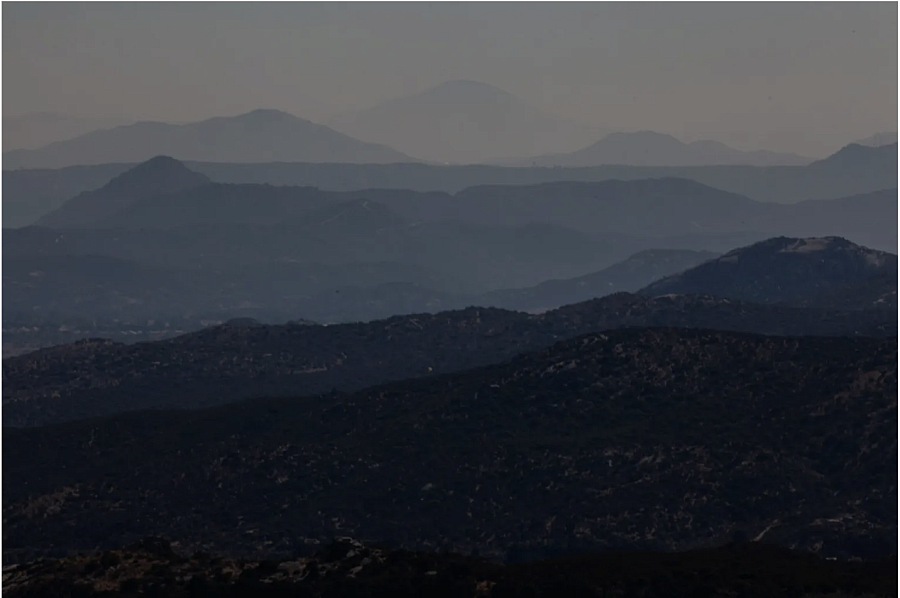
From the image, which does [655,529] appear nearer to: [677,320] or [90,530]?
[90,530]

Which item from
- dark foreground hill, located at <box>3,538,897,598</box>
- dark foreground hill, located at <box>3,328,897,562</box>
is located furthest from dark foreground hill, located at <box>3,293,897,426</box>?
dark foreground hill, located at <box>3,538,897,598</box>

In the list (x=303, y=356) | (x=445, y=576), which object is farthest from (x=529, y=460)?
(x=303, y=356)

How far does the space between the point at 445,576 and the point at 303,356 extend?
430 ft

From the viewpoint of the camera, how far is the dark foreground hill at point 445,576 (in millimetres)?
54750

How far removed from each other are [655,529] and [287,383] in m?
84.9

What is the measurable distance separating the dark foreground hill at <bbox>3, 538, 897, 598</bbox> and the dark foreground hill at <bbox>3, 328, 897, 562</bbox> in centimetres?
2773

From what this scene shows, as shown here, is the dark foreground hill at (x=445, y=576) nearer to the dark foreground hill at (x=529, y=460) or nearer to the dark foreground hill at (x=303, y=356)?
the dark foreground hill at (x=529, y=460)

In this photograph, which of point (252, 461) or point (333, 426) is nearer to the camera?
point (252, 461)

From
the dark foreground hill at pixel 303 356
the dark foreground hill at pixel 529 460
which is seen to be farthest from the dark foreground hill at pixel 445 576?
the dark foreground hill at pixel 303 356

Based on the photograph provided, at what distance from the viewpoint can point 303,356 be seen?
610 feet

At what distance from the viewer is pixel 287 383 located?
172000 mm

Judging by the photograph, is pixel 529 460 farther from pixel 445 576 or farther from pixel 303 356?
pixel 303 356

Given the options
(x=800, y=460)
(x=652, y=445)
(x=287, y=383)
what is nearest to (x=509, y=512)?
(x=652, y=445)

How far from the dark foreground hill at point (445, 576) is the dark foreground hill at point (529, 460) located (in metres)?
27.7
